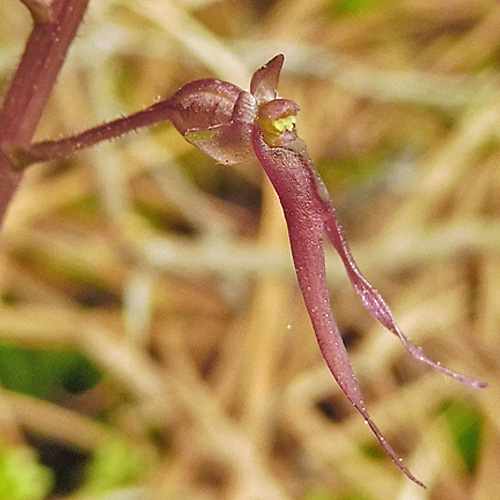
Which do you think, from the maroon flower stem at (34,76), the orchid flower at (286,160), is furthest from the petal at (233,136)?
the maroon flower stem at (34,76)

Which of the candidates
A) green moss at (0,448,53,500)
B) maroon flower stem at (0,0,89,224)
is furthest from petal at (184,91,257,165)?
green moss at (0,448,53,500)

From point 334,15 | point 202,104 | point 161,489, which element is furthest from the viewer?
point 334,15

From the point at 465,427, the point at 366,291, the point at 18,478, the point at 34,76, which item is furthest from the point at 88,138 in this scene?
the point at 465,427

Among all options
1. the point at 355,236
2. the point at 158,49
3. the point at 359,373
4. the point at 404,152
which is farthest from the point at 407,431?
the point at 158,49

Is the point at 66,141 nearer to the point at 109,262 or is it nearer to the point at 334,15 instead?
the point at 109,262

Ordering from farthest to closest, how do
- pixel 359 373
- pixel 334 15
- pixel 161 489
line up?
1. pixel 334 15
2. pixel 359 373
3. pixel 161 489

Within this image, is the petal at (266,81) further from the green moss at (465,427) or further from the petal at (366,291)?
the green moss at (465,427)

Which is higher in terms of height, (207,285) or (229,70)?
(229,70)
